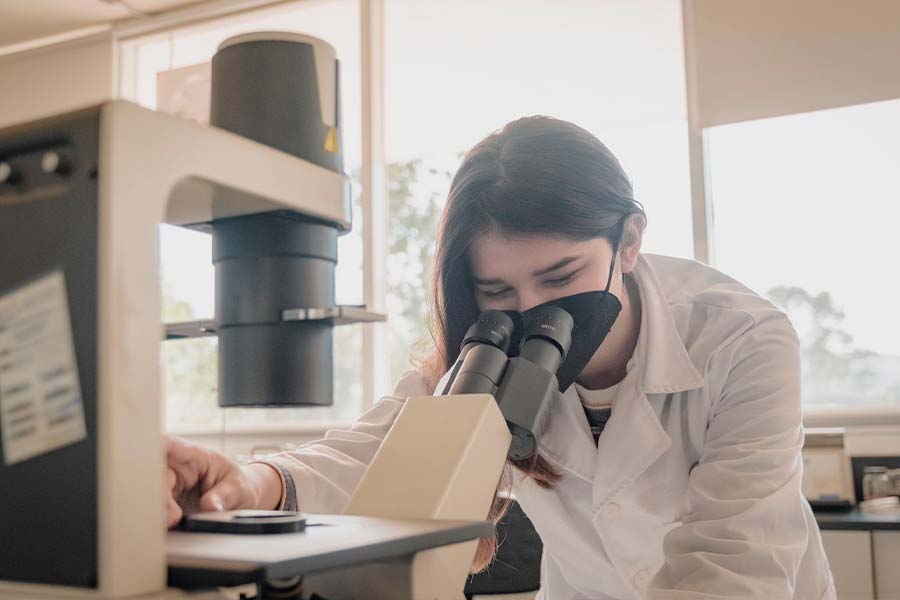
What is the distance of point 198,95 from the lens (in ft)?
2.87

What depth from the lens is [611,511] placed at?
1.43m

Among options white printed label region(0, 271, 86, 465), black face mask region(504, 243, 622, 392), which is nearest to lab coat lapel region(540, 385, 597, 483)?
black face mask region(504, 243, 622, 392)

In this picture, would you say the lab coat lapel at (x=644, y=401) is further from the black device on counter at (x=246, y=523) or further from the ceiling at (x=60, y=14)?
the ceiling at (x=60, y=14)

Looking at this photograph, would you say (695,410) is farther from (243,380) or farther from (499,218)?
(243,380)

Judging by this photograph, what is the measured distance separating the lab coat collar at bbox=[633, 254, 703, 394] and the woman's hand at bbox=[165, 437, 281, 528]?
664 mm

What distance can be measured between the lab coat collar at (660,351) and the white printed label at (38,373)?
986 mm

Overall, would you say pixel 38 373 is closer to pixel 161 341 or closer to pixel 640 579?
pixel 161 341

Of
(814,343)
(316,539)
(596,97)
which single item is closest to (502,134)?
(316,539)

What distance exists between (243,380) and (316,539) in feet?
0.67

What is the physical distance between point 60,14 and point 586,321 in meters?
3.89

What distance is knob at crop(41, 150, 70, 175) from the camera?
0.60 m

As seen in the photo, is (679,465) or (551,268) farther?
(679,465)

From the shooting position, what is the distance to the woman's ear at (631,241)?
142cm

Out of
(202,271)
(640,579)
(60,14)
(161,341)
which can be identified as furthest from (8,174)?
(60,14)
